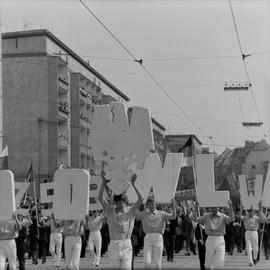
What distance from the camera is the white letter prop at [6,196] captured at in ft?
46.8

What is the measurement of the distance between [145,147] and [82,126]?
171 feet

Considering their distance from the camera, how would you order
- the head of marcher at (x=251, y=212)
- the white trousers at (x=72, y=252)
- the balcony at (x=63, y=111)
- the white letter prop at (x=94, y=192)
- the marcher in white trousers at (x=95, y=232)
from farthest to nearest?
the balcony at (x=63, y=111)
the marcher in white trousers at (x=95, y=232)
the head of marcher at (x=251, y=212)
the white letter prop at (x=94, y=192)
the white trousers at (x=72, y=252)

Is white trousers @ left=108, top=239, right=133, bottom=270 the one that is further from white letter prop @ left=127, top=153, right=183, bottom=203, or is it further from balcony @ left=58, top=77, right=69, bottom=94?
balcony @ left=58, top=77, right=69, bottom=94

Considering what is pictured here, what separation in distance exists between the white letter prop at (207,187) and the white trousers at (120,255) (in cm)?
493

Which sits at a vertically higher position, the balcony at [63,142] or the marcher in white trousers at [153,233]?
the balcony at [63,142]

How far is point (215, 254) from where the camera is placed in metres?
15.2

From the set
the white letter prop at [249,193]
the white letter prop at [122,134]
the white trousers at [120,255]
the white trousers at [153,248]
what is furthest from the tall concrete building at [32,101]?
the white trousers at [120,255]

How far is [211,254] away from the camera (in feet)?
50.0

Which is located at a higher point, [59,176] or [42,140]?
[42,140]

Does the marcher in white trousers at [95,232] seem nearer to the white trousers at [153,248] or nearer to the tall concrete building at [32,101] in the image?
the white trousers at [153,248]

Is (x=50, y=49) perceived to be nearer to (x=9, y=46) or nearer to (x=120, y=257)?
(x=9, y=46)

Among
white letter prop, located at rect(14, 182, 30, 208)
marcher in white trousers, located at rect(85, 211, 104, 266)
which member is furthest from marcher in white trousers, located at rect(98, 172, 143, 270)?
marcher in white trousers, located at rect(85, 211, 104, 266)

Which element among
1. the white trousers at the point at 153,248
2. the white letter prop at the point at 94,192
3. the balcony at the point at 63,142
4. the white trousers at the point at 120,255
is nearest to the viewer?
the white trousers at the point at 120,255

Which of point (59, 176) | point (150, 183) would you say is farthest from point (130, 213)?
point (150, 183)
